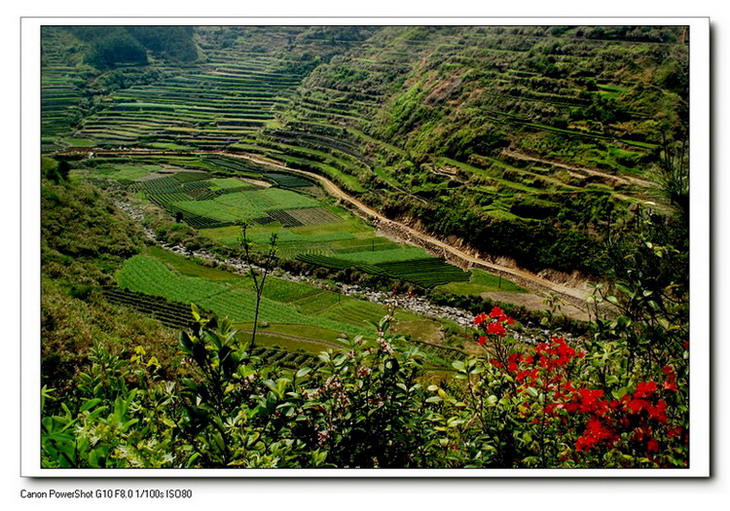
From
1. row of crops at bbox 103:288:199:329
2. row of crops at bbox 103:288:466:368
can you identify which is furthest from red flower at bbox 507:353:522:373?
row of crops at bbox 103:288:199:329

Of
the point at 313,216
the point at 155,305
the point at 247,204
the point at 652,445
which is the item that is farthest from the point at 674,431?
the point at 247,204

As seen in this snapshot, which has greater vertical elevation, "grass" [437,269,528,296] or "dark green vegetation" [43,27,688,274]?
"dark green vegetation" [43,27,688,274]

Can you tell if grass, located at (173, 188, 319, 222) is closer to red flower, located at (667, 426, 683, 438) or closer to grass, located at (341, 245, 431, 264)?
grass, located at (341, 245, 431, 264)

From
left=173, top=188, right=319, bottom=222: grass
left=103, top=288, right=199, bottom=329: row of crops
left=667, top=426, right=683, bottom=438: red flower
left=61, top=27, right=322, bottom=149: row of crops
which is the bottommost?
left=667, top=426, right=683, bottom=438: red flower

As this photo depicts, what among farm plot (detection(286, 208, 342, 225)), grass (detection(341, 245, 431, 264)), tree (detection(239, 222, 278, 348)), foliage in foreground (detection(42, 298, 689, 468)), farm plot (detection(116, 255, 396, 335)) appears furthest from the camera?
farm plot (detection(286, 208, 342, 225))

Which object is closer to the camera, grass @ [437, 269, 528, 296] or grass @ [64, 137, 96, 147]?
grass @ [437, 269, 528, 296]

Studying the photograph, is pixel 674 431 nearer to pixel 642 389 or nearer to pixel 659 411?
pixel 659 411
